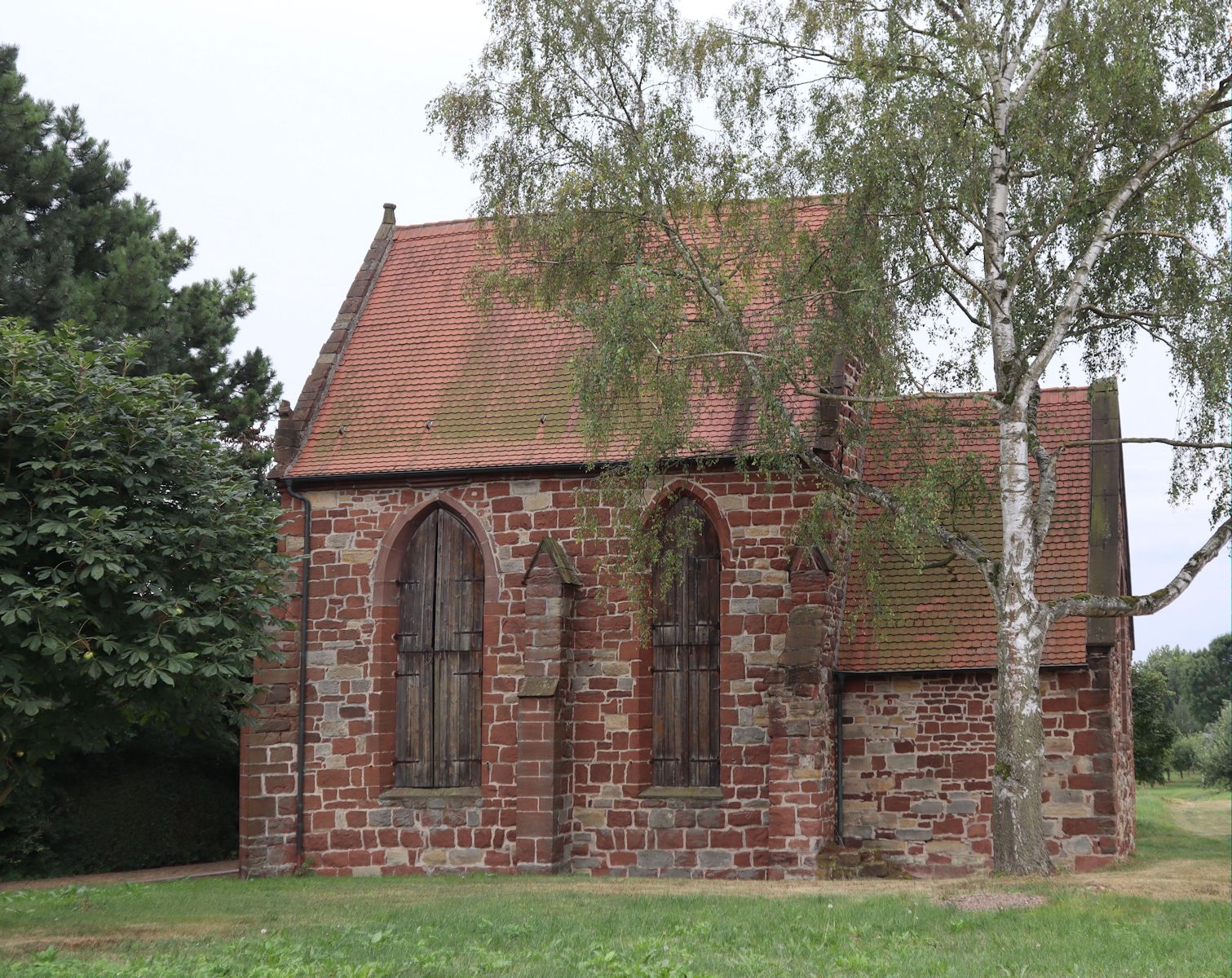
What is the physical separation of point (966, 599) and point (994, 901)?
7297 mm

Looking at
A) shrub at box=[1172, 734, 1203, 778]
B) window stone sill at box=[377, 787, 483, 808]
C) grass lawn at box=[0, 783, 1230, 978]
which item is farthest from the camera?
shrub at box=[1172, 734, 1203, 778]

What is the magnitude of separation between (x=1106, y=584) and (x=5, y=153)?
844 inches

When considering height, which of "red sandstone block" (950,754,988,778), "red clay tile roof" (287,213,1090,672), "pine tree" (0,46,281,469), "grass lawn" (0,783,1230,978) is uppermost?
"pine tree" (0,46,281,469)

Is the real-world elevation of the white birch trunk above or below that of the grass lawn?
above

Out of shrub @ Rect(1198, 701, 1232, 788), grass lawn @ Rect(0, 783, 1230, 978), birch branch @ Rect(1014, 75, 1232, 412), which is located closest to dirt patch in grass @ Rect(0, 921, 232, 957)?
grass lawn @ Rect(0, 783, 1230, 978)

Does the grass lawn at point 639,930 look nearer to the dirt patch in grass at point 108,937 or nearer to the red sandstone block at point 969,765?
the dirt patch in grass at point 108,937

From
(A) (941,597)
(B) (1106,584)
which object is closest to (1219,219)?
(B) (1106,584)

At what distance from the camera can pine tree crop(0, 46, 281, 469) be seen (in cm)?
2666

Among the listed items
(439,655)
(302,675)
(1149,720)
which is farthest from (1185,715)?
(302,675)

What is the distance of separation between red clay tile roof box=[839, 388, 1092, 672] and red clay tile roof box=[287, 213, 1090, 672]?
0.07 ft

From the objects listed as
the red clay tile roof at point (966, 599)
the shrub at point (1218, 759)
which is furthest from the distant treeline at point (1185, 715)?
the red clay tile roof at point (966, 599)

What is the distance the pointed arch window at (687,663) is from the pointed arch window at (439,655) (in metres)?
2.87

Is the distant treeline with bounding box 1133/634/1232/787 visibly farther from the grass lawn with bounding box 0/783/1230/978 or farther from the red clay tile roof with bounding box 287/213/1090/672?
the grass lawn with bounding box 0/783/1230/978

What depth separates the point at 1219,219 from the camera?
17953mm
